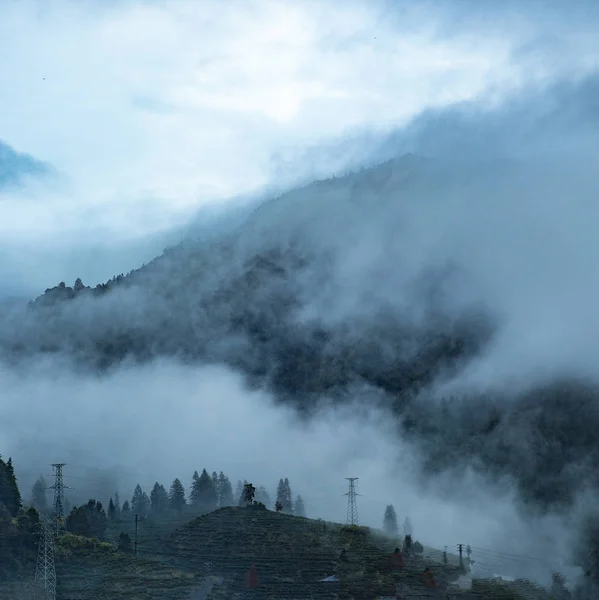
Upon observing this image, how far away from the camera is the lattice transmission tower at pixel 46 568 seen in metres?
149

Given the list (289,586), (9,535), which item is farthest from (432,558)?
(9,535)

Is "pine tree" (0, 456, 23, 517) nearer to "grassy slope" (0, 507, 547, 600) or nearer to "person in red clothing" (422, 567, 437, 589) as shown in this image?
"grassy slope" (0, 507, 547, 600)

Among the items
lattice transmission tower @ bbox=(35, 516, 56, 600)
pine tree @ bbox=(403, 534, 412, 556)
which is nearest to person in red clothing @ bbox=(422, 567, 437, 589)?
pine tree @ bbox=(403, 534, 412, 556)

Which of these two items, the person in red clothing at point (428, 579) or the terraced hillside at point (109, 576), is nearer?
the terraced hillside at point (109, 576)

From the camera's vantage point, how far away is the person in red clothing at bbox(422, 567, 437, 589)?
549ft

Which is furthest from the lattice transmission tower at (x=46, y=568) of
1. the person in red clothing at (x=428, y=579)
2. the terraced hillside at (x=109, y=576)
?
the person in red clothing at (x=428, y=579)

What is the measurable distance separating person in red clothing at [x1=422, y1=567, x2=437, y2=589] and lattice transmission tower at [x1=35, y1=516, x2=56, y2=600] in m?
74.2

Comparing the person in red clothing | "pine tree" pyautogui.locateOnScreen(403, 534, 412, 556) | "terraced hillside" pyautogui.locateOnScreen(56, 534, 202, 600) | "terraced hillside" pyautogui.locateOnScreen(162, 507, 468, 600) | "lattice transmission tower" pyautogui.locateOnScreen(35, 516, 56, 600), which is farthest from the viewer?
"pine tree" pyautogui.locateOnScreen(403, 534, 412, 556)

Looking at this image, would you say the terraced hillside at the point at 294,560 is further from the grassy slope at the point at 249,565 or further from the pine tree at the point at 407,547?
the pine tree at the point at 407,547

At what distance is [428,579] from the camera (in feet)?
553

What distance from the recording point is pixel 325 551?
181875mm

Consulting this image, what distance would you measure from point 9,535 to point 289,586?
58096 mm

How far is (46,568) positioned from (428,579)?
76711 mm

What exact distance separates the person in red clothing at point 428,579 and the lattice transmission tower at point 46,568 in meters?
74.2
